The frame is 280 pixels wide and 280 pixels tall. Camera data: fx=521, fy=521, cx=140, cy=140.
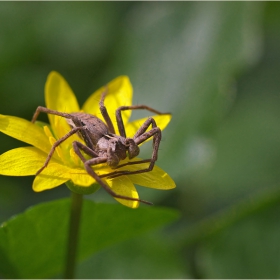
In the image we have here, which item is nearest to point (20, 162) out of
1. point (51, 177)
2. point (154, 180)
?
point (51, 177)

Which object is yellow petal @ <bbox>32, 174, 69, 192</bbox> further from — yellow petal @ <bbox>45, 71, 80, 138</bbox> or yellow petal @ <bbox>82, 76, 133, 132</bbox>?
yellow petal @ <bbox>82, 76, 133, 132</bbox>

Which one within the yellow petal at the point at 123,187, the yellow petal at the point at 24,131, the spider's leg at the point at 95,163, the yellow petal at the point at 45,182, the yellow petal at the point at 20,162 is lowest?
the yellow petal at the point at 123,187

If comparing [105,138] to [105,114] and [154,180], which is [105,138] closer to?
[105,114]

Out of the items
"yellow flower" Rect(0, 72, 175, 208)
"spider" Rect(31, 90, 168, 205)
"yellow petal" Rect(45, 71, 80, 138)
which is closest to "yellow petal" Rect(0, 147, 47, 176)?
"yellow flower" Rect(0, 72, 175, 208)

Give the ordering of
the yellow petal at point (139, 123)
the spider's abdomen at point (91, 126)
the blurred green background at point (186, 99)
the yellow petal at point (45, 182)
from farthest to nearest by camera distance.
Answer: the blurred green background at point (186, 99) < the yellow petal at point (139, 123) < the spider's abdomen at point (91, 126) < the yellow petal at point (45, 182)

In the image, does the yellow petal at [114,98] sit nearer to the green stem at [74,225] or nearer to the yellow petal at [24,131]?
the yellow petal at [24,131]

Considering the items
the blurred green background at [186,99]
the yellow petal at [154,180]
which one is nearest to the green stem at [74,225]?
the yellow petal at [154,180]

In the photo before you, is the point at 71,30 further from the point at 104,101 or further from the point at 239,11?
the point at 104,101

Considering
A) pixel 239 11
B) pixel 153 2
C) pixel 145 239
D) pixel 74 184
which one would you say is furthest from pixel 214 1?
pixel 74 184
